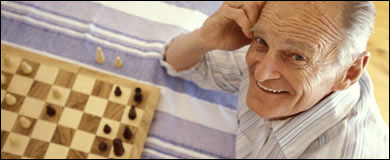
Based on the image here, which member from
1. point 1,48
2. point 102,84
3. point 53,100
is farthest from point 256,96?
point 1,48

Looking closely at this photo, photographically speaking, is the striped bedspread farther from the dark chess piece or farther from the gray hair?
the gray hair

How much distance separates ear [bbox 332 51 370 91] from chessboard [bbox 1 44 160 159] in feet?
2.30

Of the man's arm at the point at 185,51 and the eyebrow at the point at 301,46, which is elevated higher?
the eyebrow at the point at 301,46

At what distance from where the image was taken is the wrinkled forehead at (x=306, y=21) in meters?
0.75

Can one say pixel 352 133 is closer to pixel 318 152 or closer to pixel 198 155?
pixel 318 152

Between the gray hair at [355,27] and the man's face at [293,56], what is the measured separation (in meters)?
0.02

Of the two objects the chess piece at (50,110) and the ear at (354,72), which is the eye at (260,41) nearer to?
the ear at (354,72)

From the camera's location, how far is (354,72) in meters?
0.91

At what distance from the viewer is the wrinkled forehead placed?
75 cm

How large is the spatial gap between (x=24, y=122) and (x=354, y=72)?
1.02m

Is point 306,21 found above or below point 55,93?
above

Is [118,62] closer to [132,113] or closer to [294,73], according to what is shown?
[132,113]

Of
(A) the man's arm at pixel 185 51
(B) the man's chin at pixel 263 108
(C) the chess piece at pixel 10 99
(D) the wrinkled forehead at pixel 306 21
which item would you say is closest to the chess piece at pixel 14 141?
(C) the chess piece at pixel 10 99

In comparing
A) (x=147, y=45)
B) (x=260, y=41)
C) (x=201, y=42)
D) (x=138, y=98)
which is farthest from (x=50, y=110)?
(x=260, y=41)
